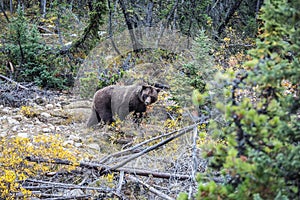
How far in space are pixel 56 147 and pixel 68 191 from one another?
0.53 metres

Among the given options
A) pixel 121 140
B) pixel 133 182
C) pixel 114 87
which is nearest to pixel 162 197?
pixel 133 182

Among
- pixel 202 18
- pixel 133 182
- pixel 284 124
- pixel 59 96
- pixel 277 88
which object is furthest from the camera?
pixel 202 18

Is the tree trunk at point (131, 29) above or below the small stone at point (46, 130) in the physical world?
above

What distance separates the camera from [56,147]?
4.84m

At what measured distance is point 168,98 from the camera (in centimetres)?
744

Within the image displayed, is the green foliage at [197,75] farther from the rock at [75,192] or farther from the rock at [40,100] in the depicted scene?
the rock at [40,100]

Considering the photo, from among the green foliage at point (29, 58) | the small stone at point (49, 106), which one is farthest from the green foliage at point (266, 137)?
the green foliage at point (29, 58)

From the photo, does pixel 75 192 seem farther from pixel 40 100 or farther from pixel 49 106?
pixel 40 100

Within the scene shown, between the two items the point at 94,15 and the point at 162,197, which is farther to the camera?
the point at 94,15

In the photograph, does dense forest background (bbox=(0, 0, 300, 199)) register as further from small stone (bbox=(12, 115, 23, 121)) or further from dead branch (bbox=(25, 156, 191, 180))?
small stone (bbox=(12, 115, 23, 121))

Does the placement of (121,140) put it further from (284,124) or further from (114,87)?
(284,124)

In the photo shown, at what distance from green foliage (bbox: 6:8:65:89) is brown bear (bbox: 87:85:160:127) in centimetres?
289

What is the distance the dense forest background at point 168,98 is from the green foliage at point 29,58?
0.09 ft

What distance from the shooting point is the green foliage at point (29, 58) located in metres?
9.77
